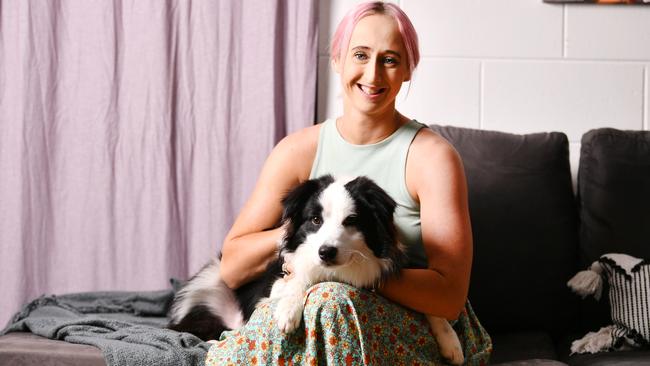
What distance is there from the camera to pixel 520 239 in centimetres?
237

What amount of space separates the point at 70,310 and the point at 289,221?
34.0 inches

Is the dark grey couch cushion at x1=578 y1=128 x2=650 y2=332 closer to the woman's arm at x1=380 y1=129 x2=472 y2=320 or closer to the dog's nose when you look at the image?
the woman's arm at x1=380 y1=129 x2=472 y2=320

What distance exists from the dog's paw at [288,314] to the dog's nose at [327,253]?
0.10m

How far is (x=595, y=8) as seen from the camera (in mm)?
2727

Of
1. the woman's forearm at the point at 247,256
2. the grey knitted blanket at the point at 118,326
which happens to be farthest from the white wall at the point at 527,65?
the grey knitted blanket at the point at 118,326

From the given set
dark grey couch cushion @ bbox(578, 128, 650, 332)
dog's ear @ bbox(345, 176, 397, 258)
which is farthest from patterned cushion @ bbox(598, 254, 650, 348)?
dog's ear @ bbox(345, 176, 397, 258)

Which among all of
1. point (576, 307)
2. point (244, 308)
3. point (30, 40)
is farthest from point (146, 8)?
point (576, 307)

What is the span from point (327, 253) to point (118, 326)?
693mm

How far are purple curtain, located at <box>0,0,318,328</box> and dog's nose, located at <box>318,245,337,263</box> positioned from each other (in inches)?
45.4

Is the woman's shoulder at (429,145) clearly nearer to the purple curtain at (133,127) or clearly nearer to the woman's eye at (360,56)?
the woman's eye at (360,56)

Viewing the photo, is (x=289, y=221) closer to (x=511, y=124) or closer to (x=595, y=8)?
(x=511, y=124)

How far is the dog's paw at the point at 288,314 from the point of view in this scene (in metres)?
1.55

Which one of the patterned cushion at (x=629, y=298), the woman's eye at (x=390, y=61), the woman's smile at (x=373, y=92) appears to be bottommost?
the patterned cushion at (x=629, y=298)

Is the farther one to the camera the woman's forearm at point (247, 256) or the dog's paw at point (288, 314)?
the woman's forearm at point (247, 256)
